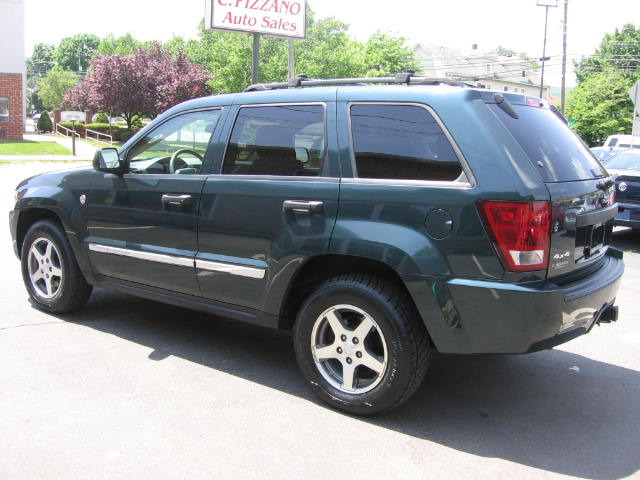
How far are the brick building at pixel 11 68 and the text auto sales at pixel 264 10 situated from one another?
2223 cm

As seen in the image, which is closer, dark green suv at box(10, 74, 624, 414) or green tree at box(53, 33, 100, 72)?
dark green suv at box(10, 74, 624, 414)

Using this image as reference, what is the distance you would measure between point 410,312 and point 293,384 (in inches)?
42.8

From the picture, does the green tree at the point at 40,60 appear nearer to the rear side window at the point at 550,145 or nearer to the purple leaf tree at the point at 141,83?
the purple leaf tree at the point at 141,83

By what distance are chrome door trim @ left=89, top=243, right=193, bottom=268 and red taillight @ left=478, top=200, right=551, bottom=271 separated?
2060 mm

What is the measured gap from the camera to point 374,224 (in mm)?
3396

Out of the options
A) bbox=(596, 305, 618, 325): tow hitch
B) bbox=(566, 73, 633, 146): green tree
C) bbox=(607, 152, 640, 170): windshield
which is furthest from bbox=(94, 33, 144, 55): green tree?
bbox=(596, 305, 618, 325): tow hitch

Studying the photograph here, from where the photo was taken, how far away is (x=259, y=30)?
1673 cm

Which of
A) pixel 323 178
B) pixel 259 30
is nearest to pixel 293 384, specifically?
pixel 323 178

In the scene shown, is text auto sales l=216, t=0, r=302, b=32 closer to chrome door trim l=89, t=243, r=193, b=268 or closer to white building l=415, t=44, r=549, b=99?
chrome door trim l=89, t=243, r=193, b=268

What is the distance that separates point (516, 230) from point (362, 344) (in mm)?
1060

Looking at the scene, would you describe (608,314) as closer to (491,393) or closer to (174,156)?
(491,393)

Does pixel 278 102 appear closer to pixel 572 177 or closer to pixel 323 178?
pixel 323 178

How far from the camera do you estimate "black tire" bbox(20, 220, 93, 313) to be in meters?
5.13

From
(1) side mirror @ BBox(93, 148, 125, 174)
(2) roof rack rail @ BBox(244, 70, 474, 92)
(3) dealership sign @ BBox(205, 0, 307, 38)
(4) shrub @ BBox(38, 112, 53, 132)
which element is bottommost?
(1) side mirror @ BBox(93, 148, 125, 174)
